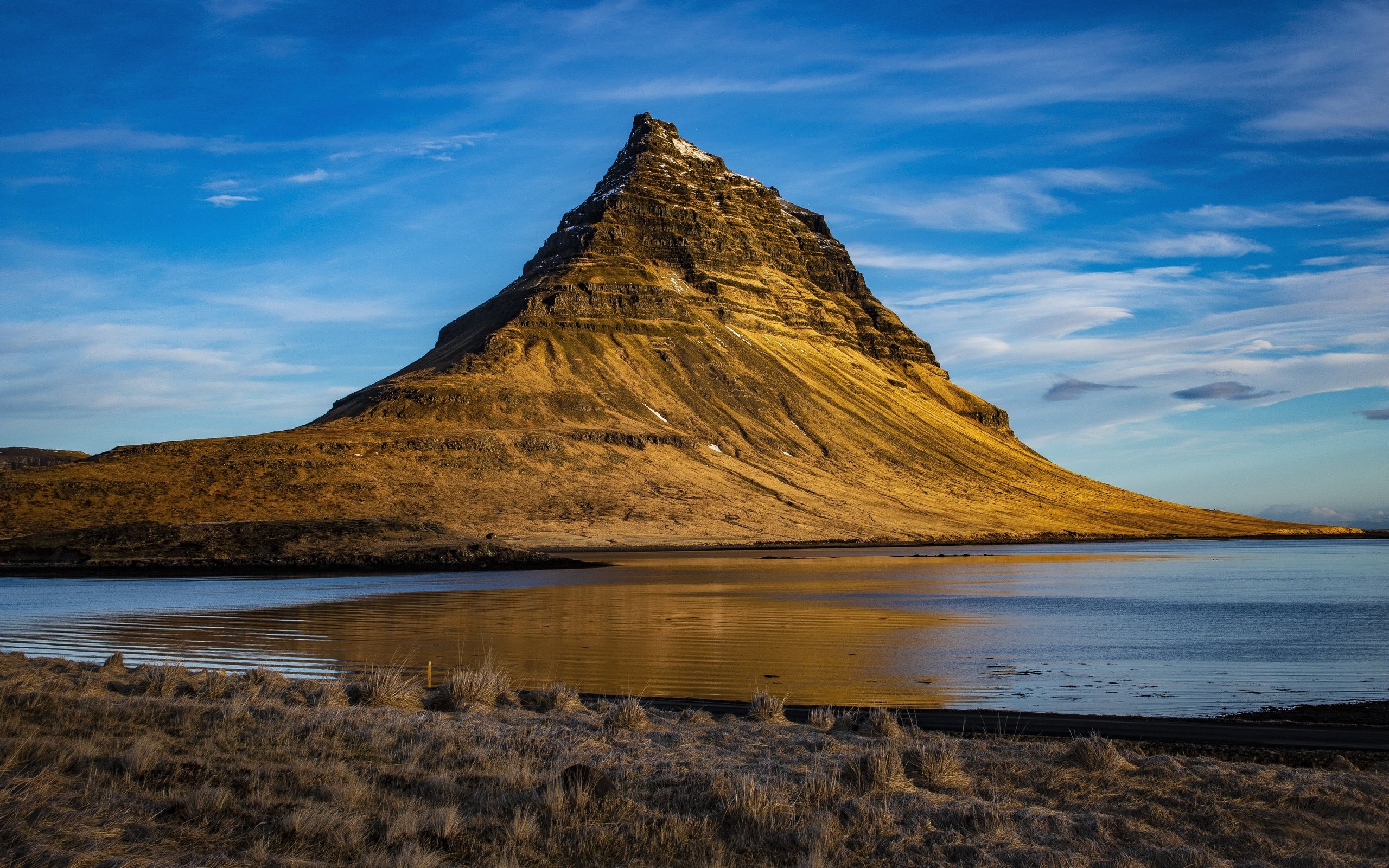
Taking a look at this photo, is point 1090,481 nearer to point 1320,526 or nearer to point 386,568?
point 1320,526

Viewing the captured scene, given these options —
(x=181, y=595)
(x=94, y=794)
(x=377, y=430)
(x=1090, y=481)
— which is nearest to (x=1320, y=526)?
(x=1090, y=481)

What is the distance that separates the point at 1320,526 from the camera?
196000 mm

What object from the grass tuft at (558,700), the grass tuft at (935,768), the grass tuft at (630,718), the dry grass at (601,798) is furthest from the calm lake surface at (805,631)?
the dry grass at (601,798)

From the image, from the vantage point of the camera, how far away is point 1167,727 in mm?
14234

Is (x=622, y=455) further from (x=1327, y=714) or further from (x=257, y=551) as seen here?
(x=1327, y=714)

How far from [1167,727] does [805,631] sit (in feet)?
52.1

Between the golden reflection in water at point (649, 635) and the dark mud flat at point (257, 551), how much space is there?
69.4 ft

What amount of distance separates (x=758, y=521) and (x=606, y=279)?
78.6 m

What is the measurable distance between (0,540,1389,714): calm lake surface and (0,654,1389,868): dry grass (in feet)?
21.1

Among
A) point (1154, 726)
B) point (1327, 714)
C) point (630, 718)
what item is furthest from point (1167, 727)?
point (630, 718)

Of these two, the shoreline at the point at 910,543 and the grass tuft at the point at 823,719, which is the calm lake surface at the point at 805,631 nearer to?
the grass tuft at the point at 823,719

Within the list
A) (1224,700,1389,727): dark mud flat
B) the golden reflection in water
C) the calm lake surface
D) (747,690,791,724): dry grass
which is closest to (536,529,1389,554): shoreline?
the calm lake surface

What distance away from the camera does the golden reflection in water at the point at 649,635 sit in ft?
66.5

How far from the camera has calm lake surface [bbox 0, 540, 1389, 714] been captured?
63.8 feet
